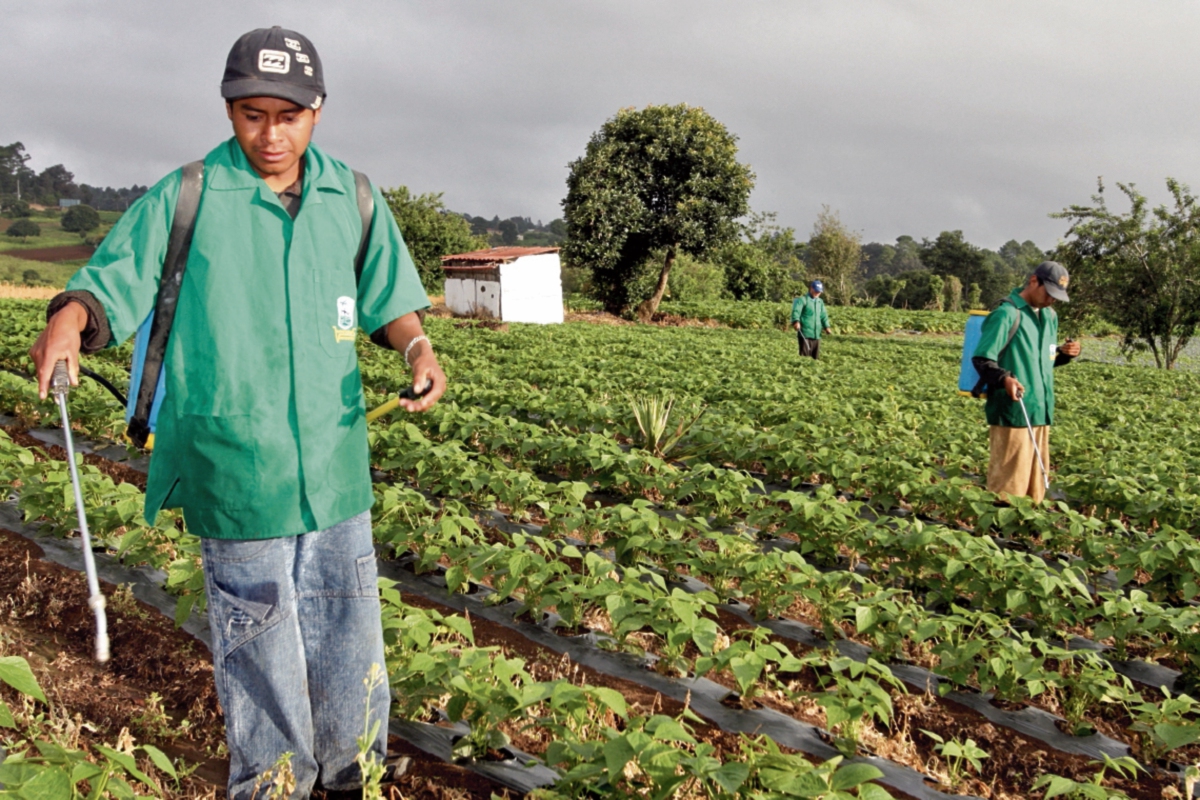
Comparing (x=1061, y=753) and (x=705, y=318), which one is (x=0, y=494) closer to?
(x=1061, y=753)

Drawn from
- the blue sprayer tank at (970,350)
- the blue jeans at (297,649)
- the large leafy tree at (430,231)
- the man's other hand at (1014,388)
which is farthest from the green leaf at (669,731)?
the large leafy tree at (430,231)

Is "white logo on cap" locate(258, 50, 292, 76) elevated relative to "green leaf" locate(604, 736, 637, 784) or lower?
elevated

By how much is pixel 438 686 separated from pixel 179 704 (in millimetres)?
1012

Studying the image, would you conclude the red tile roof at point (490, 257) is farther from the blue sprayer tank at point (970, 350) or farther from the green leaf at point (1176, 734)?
the green leaf at point (1176, 734)

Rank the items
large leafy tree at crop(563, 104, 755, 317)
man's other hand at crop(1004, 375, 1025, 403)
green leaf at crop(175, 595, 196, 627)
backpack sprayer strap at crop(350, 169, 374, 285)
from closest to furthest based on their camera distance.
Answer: backpack sprayer strap at crop(350, 169, 374, 285) → green leaf at crop(175, 595, 196, 627) → man's other hand at crop(1004, 375, 1025, 403) → large leafy tree at crop(563, 104, 755, 317)

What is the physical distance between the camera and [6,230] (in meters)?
70.4

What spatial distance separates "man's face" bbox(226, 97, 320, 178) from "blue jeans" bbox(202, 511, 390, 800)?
900mm

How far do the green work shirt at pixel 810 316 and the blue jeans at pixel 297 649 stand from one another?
13320 millimetres

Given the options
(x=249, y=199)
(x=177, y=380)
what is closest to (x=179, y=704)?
(x=177, y=380)

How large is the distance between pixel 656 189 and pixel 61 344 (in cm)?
2999

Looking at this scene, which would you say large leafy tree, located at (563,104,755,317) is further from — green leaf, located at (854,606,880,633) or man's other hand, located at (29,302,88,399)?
man's other hand, located at (29,302,88,399)

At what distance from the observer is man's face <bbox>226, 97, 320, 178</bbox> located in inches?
82.2

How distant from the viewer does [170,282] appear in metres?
2.10

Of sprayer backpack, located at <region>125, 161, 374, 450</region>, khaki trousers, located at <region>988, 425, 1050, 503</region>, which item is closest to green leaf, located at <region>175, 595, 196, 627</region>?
sprayer backpack, located at <region>125, 161, 374, 450</region>
